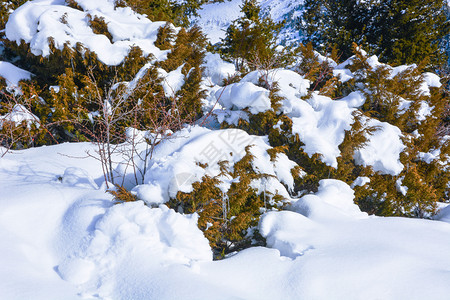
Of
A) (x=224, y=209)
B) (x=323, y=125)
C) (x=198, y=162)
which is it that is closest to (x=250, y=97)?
(x=323, y=125)

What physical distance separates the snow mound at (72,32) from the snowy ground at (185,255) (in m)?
3.12

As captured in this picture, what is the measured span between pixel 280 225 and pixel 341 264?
0.66m

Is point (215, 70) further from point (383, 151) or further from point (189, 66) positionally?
point (383, 151)

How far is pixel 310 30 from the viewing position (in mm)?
9492

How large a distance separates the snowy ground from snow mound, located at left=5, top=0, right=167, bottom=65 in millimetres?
3117

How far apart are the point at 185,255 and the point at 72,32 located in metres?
5.02

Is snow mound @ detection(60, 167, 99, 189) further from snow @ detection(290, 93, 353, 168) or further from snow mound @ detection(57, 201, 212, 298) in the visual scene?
snow @ detection(290, 93, 353, 168)

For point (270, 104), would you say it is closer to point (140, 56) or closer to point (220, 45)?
point (140, 56)

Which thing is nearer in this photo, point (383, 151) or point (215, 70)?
point (383, 151)

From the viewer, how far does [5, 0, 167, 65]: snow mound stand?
4.54 m

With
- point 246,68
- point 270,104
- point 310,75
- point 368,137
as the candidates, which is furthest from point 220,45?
point 368,137

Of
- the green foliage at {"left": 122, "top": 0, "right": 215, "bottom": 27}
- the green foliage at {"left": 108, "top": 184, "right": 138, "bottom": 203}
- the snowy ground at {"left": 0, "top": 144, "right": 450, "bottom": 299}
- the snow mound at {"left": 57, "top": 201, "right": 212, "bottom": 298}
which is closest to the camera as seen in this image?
the snowy ground at {"left": 0, "top": 144, "right": 450, "bottom": 299}

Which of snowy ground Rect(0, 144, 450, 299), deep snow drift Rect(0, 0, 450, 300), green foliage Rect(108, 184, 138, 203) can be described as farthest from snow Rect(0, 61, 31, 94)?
green foliage Rect(108, 184, 138, 203)

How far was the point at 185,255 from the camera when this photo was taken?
77.5 inches
